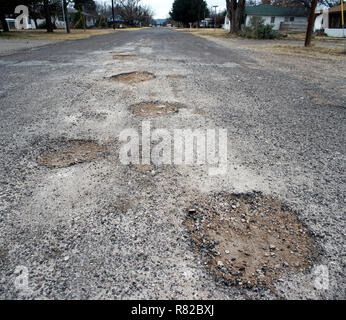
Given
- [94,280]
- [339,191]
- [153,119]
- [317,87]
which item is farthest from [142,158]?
[317,87]

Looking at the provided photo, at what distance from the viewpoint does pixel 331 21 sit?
113 feet

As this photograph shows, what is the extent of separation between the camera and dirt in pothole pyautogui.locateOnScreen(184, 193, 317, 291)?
1463 millimetres

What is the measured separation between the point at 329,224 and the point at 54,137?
9.38ft

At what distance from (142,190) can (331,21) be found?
142ft

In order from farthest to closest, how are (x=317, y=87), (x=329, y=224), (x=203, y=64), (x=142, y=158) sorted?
1. (x=203, y=64)
2. (x=317, y=87)
3. (x=142, y=158)
4. (x=329, y=224)

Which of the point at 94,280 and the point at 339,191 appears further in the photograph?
the point at 339,191

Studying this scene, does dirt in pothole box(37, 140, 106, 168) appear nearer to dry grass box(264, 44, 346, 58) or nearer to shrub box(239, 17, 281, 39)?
dry grass box(264, 44, 346, 58)

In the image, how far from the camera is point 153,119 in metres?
3.54

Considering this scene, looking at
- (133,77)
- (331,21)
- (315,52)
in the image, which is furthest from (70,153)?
(331,21)

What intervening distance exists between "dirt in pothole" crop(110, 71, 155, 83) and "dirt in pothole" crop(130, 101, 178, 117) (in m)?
1.76

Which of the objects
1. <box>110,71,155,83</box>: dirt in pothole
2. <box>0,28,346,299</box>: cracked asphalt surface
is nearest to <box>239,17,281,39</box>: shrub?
<box>110,71,155,83</box>: dirt in pothole

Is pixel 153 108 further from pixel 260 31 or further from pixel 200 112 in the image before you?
pixel 260 31

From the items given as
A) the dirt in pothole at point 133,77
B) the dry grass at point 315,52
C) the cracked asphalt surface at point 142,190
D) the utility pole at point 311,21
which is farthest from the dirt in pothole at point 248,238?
the utility pole at point 311,21
